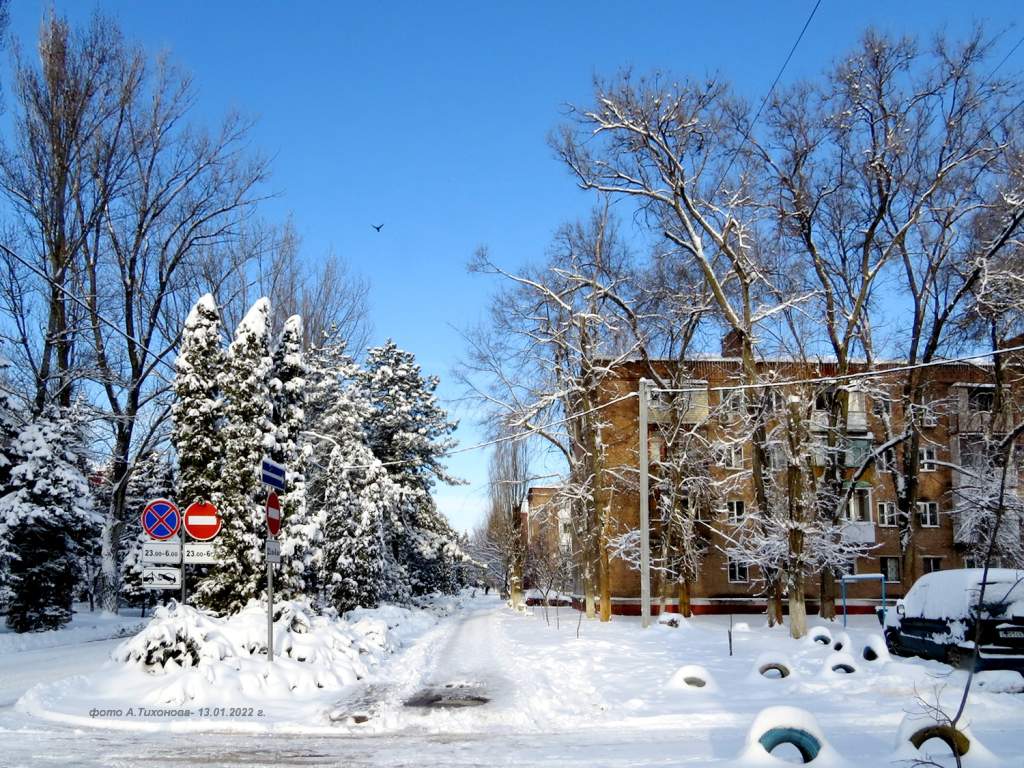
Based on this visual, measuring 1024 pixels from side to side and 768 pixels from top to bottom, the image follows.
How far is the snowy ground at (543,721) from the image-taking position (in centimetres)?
830

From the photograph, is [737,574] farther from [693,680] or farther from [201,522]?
[201,522]

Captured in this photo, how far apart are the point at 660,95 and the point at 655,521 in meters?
24.4

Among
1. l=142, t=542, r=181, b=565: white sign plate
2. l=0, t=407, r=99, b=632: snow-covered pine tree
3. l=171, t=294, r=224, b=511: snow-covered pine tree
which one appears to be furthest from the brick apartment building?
l=142, t=542, r=181, b=565: white sign plate

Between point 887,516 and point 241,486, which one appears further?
point 887,516

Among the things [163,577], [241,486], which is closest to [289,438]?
[241,486]

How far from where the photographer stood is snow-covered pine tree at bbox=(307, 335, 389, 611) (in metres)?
33.3

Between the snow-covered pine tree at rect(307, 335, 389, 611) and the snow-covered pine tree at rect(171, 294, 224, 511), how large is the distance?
1380cm

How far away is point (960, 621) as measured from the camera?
1215 cm

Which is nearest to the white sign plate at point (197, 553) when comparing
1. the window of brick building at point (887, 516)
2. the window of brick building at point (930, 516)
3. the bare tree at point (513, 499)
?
the bare tree at point (513, 499)

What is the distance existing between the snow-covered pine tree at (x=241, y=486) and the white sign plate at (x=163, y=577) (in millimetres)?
2105

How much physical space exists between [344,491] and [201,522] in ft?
62.6

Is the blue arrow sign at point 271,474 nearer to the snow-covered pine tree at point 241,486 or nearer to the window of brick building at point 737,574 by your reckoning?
the snow-covered pine tree at point 241,486

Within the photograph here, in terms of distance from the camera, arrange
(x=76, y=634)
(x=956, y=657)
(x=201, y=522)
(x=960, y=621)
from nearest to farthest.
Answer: (x=956, y=657)
(x=960, y=621)
(x=201, y=522)
(x=76, y=634)

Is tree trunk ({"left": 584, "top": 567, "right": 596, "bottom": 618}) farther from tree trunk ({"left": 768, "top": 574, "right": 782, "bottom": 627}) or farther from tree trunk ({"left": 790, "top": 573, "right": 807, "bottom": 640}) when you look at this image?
tree trunk ({"left": 790, "top": 573, "right": 807, "bottom": 640})
